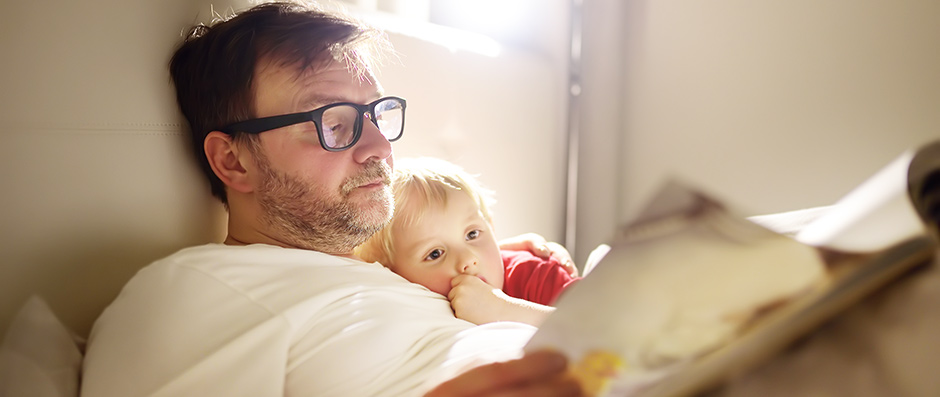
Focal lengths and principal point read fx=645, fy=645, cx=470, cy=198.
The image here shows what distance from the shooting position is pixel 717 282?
563mm

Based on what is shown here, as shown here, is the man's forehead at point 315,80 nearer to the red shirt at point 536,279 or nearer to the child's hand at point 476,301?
the child's hand at point 476,301

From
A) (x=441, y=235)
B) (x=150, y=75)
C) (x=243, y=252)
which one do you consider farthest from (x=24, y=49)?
(x=441, y=235)

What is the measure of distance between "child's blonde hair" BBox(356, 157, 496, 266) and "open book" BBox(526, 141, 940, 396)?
2.75ft

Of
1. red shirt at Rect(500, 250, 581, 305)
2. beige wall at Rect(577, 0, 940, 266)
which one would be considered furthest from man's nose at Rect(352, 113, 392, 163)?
beige wall at Rect(577, 0, 940, 266)

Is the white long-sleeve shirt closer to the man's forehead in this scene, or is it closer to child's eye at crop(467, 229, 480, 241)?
the man's forehead

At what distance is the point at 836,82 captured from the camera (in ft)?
6.45

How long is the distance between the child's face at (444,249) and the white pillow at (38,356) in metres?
0.63

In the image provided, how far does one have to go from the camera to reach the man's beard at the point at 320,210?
47.5 inches

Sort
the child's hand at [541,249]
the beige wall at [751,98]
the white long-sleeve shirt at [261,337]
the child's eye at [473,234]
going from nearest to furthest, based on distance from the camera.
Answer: the white long-sleeve shirt at [261,337] < the child's eye at [473,234] < the child's hand at [541,249] < the beige wall at [751,98]

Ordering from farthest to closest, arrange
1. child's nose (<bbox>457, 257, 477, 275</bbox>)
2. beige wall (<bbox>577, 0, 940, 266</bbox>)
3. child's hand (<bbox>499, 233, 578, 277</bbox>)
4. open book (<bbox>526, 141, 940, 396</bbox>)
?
beige wall (<bbox>577, 0, 940, 266</bbox>) → child's hand (<bbox>499, 233, 578, 277</bbox>) → child's nose (<bbox>457, 257, 477, 275</bbox>) → open book (<bbox>526, 141, 940, 396</bbox>)

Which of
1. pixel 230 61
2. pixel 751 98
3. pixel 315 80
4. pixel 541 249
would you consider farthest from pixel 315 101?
pixel 751 98

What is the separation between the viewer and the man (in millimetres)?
902

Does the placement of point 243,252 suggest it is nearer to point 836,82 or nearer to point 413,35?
point 413,35

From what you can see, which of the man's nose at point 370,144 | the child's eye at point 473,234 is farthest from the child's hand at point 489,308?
Result: the man's nose at point 370,144
